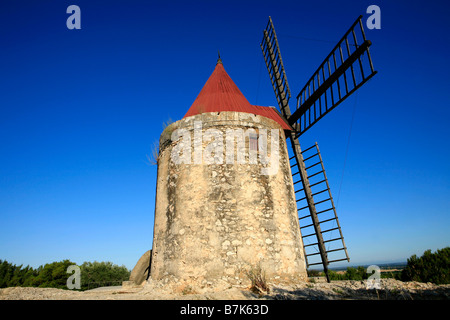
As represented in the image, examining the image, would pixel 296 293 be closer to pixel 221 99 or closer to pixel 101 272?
pixel 221 99

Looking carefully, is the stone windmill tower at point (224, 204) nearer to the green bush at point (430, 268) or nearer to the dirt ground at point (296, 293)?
the dirt ground at point (296, 293)

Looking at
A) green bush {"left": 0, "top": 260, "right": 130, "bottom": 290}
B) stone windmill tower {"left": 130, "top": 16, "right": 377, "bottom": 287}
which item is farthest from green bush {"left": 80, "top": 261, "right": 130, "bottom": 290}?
stone windmill tower {"left": 130, "top": 16, "right": 377, "bottom": 287}

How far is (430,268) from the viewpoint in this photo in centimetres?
597

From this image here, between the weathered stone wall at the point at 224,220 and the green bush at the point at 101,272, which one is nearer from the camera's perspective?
the weathered stone wall at the point at 224,220

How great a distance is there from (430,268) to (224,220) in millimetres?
4766

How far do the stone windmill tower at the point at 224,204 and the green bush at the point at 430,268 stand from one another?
290 cm

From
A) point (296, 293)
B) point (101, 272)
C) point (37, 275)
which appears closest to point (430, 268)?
point (296, 293)

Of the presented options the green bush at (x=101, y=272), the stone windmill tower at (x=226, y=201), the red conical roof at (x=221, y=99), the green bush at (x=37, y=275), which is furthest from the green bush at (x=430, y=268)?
the green bush at (x=101, y=272)

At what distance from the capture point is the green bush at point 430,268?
567 cm

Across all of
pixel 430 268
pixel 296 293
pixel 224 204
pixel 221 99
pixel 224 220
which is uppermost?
pixel 221 99

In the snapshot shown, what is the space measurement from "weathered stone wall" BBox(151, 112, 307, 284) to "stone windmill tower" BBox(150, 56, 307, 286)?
2 centimetres
